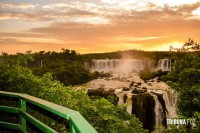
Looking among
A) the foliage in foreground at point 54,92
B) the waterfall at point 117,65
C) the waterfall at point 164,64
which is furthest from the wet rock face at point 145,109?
the waterfall at point 117,65

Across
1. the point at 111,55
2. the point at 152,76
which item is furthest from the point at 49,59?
the point at 152,76

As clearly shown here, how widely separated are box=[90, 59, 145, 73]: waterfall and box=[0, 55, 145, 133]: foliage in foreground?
63.7 m

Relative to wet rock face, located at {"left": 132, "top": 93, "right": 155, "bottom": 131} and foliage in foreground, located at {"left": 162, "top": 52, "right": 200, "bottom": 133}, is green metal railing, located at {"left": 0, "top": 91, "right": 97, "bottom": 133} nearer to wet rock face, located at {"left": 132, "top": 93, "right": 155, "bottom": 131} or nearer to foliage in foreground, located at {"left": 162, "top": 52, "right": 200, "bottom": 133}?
foliage in foreground, located at {"left": 162, "top": 52, "right": 200, "bottom": 133}

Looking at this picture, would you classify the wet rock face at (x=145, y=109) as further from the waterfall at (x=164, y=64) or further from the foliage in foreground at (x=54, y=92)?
the waterfall at (x=164, y=64)

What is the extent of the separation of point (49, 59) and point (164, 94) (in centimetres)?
4931

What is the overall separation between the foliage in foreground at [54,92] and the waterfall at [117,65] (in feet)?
209

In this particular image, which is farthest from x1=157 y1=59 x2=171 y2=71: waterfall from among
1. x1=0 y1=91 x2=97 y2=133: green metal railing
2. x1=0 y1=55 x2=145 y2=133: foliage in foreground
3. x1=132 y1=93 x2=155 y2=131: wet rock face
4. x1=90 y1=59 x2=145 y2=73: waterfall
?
x1=0 y1=91 x2=97 y2=133: green metal railing

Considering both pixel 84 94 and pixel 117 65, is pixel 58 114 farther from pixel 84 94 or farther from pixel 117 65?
pixel 117 65

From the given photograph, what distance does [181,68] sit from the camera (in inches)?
1165

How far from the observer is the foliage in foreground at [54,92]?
359 inches

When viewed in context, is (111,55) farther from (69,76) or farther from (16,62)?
(16,62)

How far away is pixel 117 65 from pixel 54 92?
70.8 m

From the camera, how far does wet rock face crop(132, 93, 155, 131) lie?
129 feet

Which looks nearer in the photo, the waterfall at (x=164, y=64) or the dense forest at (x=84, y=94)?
the dense forest at (x=84, y=94)
